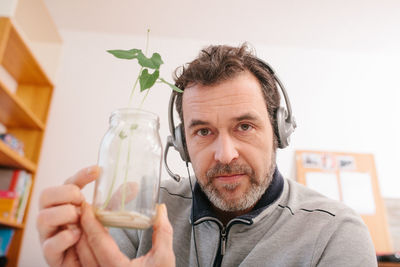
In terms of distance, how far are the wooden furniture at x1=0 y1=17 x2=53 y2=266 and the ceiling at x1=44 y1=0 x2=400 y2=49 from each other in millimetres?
553

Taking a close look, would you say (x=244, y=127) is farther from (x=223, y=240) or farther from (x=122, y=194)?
(x=122, y=194)

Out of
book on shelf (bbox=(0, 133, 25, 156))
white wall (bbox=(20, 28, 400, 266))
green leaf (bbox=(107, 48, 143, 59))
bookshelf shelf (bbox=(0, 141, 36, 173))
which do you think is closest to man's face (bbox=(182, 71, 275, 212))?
green leaf (bbox=(107, 48, 143, 59))

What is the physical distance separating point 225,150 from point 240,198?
0.16 meters

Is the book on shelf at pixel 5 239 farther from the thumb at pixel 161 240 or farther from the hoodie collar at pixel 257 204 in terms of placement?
the thumb at pixel 161 240

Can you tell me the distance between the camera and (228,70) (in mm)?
1036

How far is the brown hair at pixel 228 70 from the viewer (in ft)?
3.36

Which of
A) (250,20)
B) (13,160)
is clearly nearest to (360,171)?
(250,20)

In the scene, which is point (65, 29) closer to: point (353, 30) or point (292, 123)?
point (292, 123)

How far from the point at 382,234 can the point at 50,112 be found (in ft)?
8.37

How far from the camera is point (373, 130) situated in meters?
2.40

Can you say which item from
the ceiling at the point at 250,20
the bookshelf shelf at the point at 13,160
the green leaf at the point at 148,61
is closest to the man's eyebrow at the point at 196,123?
the green leaf at the point at 148,61

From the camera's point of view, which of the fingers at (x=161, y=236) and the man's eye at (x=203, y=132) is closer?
the fingers at (x=161, y=236)

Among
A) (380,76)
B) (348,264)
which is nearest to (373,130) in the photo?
(380,76)

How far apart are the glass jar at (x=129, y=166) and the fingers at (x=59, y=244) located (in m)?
0.06
